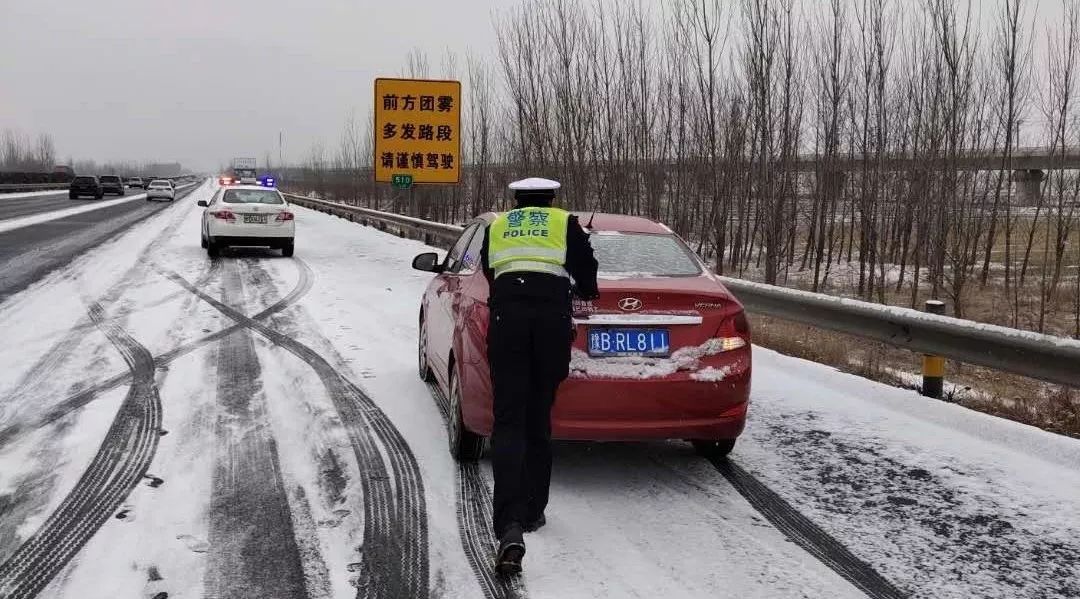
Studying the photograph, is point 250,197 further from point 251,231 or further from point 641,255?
point 641,255

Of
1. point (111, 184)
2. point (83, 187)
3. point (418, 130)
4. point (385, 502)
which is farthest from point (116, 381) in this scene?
point (111, 184)

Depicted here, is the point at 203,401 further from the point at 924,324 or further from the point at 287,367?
the point at 924,324

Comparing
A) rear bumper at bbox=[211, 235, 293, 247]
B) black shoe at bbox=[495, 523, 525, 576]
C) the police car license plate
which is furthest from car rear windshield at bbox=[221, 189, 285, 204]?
black shoe at bbox=[495, 523, 525, 576]

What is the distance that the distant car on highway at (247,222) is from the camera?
17484mm

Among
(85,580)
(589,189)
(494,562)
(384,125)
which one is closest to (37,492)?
(85,580)

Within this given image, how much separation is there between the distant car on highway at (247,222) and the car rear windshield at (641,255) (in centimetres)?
1338

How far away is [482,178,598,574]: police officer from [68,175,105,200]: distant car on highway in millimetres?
56074

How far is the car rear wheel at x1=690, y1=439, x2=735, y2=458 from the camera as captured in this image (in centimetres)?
505

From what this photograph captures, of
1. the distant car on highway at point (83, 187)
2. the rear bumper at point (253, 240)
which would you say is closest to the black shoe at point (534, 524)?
the rear bumper at point (253, 240)

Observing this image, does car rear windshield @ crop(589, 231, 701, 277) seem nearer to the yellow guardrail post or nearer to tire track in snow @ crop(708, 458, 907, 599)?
tire track in snow @ crop(708, 458, 907, 599)

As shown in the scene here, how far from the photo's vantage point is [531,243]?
372 cm

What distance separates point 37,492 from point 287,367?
10.2 feet

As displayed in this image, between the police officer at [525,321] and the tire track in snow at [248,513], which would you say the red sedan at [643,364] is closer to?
the police officer at [525,321]

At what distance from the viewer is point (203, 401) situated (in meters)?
6.08
